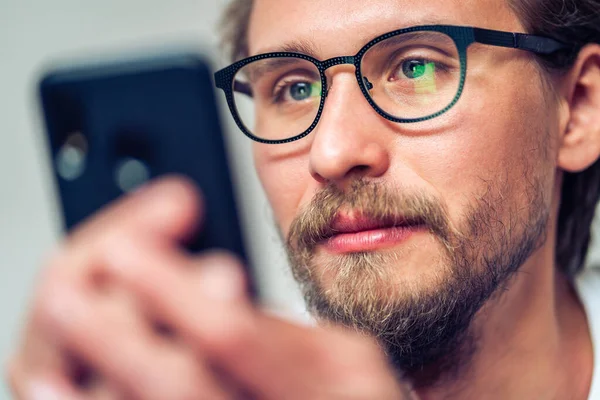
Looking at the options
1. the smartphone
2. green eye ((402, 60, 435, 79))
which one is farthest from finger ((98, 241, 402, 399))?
green eye ((402, 60, 435, 79))

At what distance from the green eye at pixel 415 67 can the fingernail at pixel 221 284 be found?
0.59 meters

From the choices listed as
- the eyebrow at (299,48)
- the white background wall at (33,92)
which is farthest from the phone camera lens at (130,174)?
the white background wall at (33,92)

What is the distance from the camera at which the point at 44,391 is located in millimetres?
333

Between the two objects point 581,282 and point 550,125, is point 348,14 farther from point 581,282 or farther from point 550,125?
point 581,282

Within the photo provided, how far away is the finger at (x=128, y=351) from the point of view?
296mm

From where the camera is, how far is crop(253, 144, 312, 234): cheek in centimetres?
89

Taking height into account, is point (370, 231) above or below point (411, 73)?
below

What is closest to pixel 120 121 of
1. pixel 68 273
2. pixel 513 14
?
pixel 68 273

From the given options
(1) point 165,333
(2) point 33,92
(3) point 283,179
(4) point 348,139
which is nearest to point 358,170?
(4) point 348,139

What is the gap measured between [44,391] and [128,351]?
0.07 meters

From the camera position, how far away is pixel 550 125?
914mm

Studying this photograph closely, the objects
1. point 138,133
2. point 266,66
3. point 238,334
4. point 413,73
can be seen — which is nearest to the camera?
point 238,334

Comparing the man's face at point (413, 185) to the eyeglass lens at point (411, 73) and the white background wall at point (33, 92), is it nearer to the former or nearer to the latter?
the eyeglass lens at point (411, 73)

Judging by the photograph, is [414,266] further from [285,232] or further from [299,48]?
[299,48]
